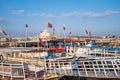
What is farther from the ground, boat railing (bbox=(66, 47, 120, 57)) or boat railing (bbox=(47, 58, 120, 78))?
boat railing (bbox=(66, 47, 120, 57))

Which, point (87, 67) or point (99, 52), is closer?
point (87, 67)

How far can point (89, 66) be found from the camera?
25.4 meters

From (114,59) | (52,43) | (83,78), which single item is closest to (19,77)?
(83,78)

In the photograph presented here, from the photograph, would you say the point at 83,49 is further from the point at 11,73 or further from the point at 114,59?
the point at 11,73

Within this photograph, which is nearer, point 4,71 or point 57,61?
point 4,71

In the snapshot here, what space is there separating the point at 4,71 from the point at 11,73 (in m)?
1.12

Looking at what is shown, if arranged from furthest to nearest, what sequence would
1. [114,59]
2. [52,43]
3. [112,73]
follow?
[52,43]
[114,59]
[112,73]

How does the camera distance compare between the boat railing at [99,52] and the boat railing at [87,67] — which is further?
the boat railing at [99,52]

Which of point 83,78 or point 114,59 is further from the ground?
point 114,59

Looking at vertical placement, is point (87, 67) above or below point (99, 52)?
below

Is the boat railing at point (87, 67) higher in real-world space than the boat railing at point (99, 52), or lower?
lower

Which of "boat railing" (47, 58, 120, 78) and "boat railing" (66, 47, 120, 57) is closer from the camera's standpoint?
"boat railing" (47, 58, 120, 78)

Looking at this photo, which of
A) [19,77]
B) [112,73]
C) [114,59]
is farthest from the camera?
[114,59]

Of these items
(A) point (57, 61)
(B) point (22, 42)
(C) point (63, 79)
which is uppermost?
(B) point (22, 42)
